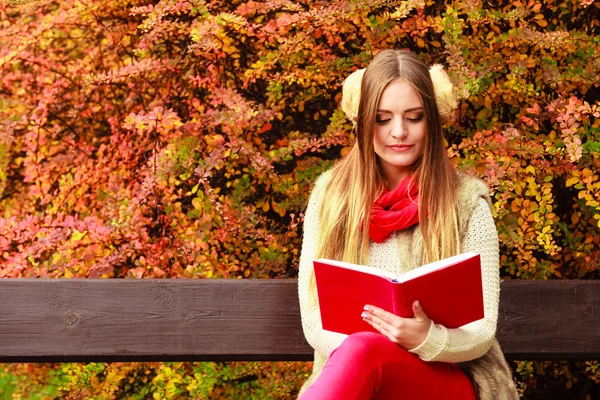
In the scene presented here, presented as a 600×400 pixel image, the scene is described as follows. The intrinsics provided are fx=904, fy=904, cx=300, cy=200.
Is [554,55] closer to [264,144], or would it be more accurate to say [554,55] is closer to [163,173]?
[264,144]

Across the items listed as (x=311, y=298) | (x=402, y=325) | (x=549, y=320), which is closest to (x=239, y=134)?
(x=311, y=298)

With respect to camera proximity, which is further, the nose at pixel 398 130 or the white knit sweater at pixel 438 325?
the nose at pixel 398 130

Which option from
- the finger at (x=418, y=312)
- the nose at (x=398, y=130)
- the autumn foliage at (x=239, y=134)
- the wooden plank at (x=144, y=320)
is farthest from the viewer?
the autumn foliage at (x=239, y=134)

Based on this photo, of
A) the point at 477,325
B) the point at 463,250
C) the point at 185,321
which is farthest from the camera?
the point at 185,321

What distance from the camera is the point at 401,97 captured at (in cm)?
254

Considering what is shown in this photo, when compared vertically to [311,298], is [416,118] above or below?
above

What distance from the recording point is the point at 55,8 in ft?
13.5

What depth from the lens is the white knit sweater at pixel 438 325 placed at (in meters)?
2.27

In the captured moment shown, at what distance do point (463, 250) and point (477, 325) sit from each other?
22cm

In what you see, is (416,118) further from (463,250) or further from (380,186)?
(463,250)

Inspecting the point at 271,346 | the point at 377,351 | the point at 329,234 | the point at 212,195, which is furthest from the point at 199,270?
the point at 377,351

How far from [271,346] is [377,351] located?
30.9 inches

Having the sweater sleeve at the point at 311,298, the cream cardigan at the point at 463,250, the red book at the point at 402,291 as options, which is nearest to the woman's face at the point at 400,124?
the cream cardigan at the point at 463,250

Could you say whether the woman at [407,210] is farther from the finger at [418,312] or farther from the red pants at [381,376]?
the finger at [418,312]
